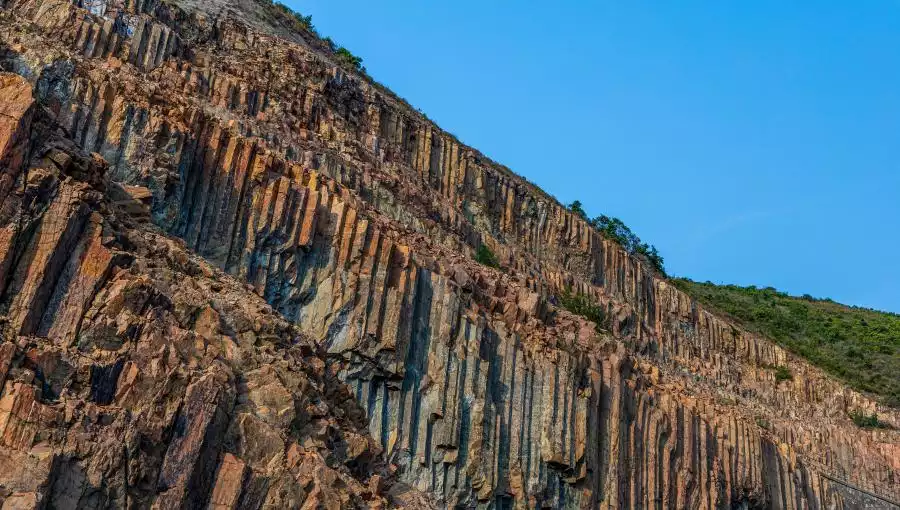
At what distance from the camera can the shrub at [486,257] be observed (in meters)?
44.2

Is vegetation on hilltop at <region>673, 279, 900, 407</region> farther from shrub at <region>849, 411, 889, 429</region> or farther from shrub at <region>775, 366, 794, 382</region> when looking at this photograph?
shrub at <region>775, 366, 794, 382</region>

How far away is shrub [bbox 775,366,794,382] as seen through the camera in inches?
2430

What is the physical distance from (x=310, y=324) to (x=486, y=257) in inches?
643

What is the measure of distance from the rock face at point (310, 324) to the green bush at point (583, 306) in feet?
1.96

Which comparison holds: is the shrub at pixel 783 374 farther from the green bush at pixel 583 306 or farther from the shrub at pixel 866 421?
the green bush at pixel 583 306

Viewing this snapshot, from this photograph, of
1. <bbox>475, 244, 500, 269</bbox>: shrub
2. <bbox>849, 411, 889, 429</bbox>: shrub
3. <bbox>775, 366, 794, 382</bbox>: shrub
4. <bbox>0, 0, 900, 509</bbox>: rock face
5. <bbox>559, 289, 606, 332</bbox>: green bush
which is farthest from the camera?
<bbox>775, 366, 794, 382</bbox>: shrub

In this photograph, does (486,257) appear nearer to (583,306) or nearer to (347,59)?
(583,306)

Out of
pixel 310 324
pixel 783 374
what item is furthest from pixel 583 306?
pixel 310 324

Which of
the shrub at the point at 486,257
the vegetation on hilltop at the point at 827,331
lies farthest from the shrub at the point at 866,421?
the shrub at the point at 486,257

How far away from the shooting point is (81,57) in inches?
1282

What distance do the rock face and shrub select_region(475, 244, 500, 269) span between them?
67 centimetres

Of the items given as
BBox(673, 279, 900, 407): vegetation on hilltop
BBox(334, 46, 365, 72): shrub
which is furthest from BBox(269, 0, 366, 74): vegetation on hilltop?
BBox(673, 279, 900, 407): vegetation on hilltop

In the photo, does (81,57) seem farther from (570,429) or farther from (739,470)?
(739,470)

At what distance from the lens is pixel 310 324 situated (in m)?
29.7
